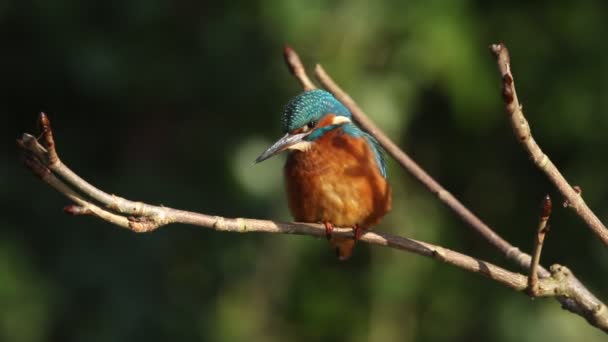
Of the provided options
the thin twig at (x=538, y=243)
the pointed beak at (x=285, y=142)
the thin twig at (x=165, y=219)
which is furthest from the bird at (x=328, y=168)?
the thin twig at (x=538, y=243)

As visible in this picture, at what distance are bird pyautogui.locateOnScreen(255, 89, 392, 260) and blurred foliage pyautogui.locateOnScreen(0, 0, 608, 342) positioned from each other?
97 cm

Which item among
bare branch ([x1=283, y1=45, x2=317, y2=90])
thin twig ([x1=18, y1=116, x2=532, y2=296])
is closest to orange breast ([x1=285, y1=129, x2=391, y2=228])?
bare branch ([x1=283, y1=45, x2=317, y2=90])

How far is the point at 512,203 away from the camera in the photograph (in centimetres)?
436

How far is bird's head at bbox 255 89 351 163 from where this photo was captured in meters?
2.77

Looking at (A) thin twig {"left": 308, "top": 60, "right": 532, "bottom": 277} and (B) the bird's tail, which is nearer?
(A) thin twig {"left": 308, "top": 60, "right": 532, "bottom": 277}

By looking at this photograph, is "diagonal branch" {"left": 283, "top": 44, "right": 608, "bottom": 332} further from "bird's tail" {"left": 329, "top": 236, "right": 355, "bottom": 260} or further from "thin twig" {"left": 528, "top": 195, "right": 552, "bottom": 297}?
"bird's tail" {"left": 329, "top": 236, "right": 355, "bottom": 260}

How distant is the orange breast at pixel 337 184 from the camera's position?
8.84 ft

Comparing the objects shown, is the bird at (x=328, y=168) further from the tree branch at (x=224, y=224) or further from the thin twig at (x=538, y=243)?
the thin twig at (x=538, y=243)

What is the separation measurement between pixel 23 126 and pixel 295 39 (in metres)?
1.43

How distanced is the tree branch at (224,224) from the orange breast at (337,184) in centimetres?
58

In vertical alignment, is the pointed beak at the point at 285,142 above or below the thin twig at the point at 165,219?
below

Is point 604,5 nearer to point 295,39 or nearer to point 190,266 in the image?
point 295,39

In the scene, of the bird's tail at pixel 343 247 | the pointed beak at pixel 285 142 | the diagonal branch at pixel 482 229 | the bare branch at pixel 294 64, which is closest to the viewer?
the diagonal branch at pixel 482 229

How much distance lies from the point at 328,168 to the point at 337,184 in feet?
0.22
